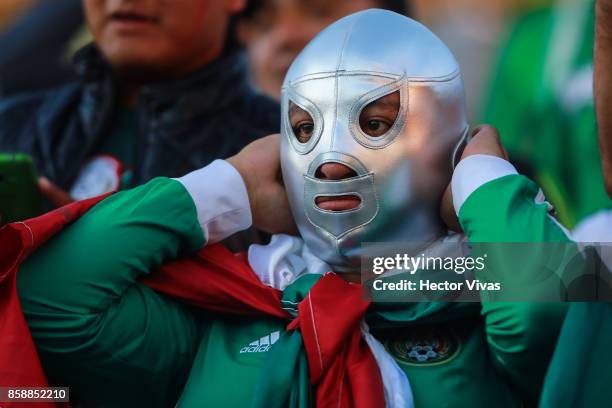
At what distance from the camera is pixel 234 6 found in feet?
12.4

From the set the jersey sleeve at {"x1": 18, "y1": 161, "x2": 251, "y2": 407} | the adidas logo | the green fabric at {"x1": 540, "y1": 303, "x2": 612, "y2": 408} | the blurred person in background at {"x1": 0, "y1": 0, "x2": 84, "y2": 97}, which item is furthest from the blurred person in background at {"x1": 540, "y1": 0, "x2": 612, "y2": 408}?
the blurred person in background at {"x1": 0, "y1": 0, "x2": 84, "y2": 97}

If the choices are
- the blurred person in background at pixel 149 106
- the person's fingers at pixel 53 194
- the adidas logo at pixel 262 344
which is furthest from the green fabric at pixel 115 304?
the blurred person in background at pixel 149 106

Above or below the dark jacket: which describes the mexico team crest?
above

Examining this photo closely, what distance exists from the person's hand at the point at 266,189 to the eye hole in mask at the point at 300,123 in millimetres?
130

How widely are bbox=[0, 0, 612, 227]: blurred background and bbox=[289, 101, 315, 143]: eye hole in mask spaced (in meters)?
1.25

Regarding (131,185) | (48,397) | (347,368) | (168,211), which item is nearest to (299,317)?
(347,368)

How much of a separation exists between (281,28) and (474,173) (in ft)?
6.68

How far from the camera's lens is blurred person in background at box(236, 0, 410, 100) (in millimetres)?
4254

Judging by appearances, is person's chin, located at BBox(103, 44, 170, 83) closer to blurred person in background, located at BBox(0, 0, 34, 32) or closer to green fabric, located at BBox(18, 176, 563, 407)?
green fabric, located at BBox(18, 176, 563, 407)

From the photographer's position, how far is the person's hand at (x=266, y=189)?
268 cm

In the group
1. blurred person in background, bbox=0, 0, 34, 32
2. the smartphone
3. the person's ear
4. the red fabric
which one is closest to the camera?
the red fabric

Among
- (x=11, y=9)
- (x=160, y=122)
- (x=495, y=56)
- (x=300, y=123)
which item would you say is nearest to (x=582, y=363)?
(x=300, y=123)

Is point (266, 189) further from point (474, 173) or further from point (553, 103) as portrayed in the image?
point (553, 103)

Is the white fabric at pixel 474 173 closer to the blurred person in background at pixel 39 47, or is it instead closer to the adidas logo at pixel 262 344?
the adidas logo at pixel 262 344
